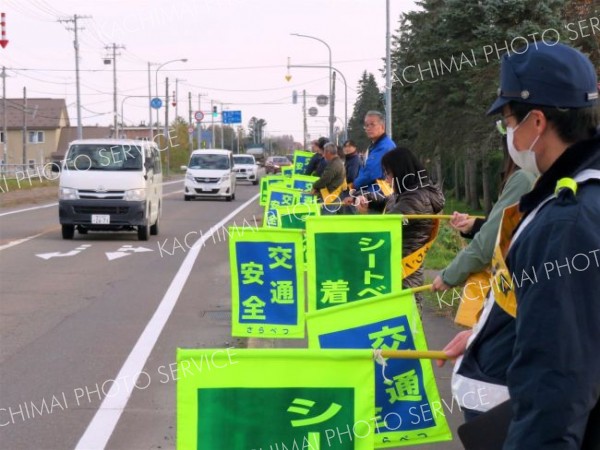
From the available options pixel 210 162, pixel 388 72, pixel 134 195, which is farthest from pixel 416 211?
pixel 210 162

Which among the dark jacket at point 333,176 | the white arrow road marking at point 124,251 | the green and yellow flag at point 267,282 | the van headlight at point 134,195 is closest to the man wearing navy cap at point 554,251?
the green and yellow flag at point 267,282

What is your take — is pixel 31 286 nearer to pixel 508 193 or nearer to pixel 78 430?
pixel 78 430

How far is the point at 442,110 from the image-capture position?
105 feet

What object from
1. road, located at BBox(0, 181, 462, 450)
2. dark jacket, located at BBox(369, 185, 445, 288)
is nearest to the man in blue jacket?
road, located at BBox(0, 181, 462, 450)

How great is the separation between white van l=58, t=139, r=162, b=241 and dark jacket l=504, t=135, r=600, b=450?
18.3m

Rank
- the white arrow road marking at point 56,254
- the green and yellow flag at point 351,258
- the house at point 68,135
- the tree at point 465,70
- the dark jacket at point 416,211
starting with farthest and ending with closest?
the house at point 68,135
the tree at point 465,70
the white arrow road marking at point 56,254
the dark jacket at point 416,211
the green and yellow flag at point 351,258

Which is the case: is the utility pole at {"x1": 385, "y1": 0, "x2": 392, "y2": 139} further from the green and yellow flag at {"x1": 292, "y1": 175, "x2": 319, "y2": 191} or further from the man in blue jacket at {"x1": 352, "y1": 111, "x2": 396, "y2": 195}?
the man in blue jacket at {"x1": 352, "y1": 111, "x2": 396, "y2": 195}

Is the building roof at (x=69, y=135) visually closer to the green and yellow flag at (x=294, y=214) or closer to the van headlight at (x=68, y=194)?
the van headlight at (x=68, y=194)

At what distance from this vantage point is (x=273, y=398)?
3.25 meters

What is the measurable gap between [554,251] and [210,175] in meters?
38.0

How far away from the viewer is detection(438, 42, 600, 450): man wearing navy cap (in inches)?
87.4

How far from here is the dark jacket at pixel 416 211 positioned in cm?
753

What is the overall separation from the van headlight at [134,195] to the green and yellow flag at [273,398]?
17187 mm

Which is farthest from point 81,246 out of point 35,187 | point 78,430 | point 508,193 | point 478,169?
point 35,187
